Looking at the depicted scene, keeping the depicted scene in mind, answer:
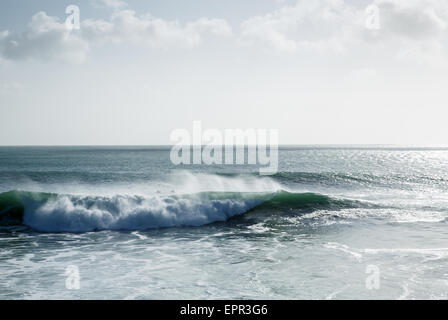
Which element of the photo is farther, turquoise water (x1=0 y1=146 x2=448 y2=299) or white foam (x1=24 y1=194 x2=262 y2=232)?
white foam (x1=24 y1=194 x2=262 y2=232)

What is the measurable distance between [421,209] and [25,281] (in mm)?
20054

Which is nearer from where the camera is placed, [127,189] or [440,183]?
[127,189]

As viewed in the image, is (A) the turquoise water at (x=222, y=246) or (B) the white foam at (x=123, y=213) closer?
(A) the turquoise water at (x=222, y=246)

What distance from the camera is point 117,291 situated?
8.63 meters

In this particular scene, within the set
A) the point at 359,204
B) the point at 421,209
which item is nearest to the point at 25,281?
the point at 359,204

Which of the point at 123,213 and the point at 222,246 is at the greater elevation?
the point at 123,213

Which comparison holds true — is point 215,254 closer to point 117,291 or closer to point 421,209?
point 117,291

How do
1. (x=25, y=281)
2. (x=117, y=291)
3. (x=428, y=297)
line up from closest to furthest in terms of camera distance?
(x=428, y=297) < (x=117, y=291) < (x=25, y=281)

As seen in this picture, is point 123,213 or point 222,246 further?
point 123,213
